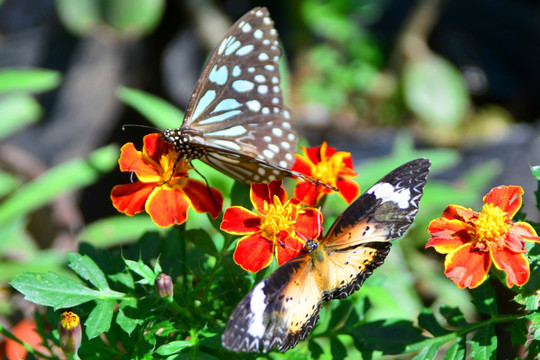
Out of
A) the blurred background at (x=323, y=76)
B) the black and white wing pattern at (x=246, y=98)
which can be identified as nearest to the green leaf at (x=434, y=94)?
the blurred background at (x=323, y=76)

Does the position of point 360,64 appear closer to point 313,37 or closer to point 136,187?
point 313,37

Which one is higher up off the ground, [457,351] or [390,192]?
[390,192]

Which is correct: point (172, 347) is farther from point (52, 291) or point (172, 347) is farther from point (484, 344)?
point (484, 344)

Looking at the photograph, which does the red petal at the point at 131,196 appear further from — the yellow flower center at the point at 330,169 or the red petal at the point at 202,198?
the yellow flower center at the point at 330,169

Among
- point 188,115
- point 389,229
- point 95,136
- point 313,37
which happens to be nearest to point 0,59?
point 95,136

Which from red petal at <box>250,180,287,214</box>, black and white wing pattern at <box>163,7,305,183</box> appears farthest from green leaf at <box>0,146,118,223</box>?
red petal at <box>250,180,287,214</box>

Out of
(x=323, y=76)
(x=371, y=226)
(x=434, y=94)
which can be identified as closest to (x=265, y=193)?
(x=371, y=226)
